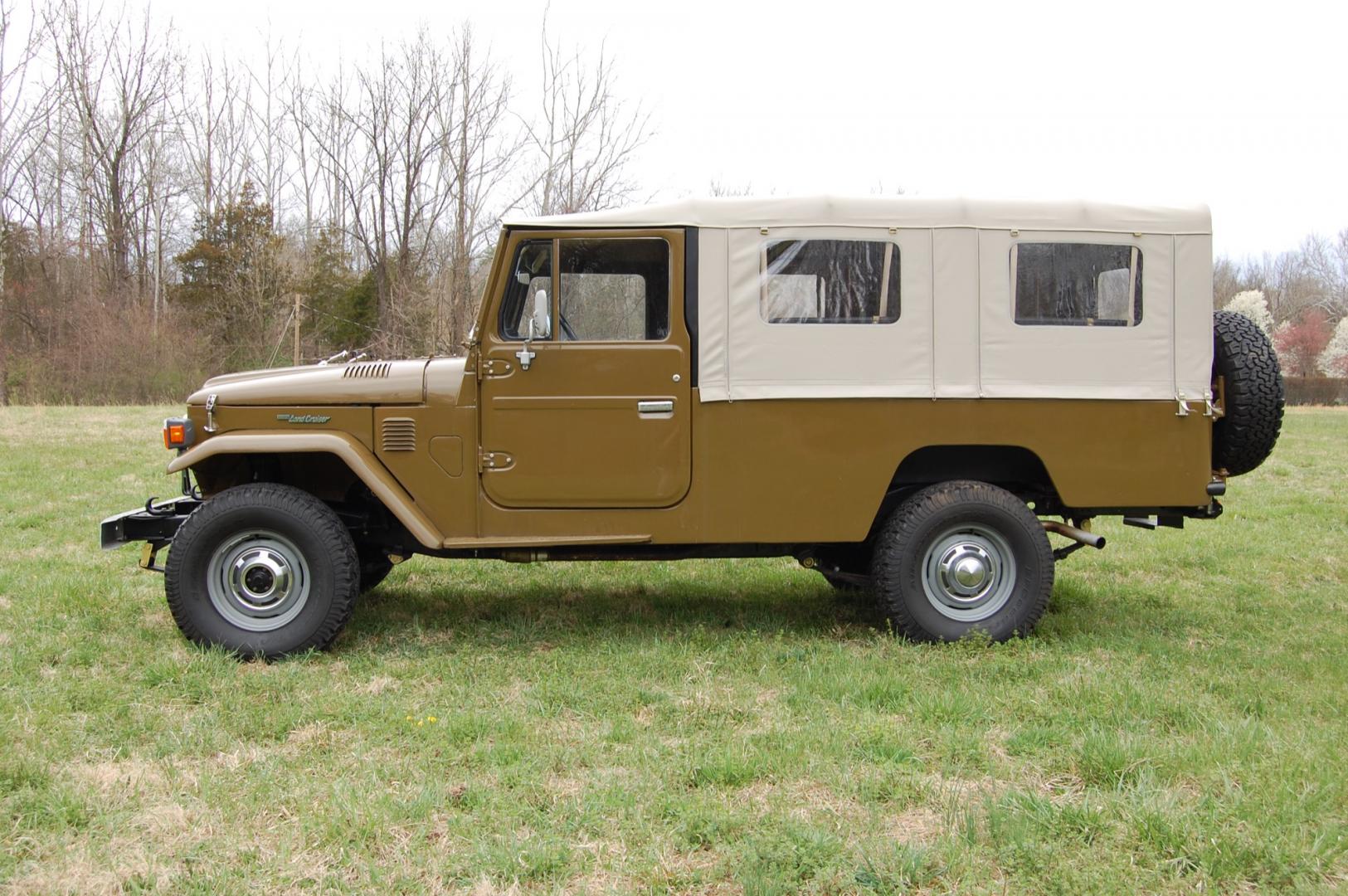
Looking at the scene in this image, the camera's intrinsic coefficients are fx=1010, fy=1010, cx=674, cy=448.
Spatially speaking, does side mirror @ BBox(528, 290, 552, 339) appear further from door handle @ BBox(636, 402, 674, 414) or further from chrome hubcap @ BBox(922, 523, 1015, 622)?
chrome hubcap @ BBox(922, 523, 1015, 622)

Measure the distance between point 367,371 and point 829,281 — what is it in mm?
2514

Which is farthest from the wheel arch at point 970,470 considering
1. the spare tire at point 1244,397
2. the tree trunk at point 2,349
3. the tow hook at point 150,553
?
the tree trunk at point 2,349

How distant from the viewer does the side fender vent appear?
5.27m

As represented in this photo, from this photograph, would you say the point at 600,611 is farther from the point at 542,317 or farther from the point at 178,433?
the point at 178,433

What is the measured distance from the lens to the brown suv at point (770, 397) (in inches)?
207

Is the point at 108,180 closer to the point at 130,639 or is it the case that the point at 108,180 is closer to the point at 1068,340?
the point at 130,639

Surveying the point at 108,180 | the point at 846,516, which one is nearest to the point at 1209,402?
the point at 846,516

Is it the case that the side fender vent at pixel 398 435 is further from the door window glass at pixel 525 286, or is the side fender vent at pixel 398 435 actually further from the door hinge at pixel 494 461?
the door window glass at pixel 525 286

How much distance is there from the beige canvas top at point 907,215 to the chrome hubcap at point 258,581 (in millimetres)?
2087

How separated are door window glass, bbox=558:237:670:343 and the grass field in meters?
1.68

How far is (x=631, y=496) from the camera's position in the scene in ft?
17.4

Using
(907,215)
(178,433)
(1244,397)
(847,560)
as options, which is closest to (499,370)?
(178,433)

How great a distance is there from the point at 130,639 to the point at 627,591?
2951 mm

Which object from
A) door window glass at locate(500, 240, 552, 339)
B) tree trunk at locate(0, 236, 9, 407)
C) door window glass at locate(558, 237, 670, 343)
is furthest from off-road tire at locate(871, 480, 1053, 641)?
tree trunk at locate(0, 236, 9, 407)
